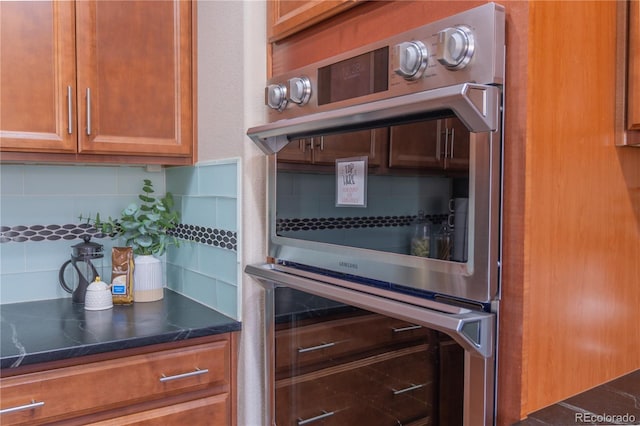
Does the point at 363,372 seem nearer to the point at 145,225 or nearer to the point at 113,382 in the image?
the point at 113,382

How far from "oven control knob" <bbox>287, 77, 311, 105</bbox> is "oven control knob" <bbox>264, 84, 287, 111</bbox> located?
0.14 feet

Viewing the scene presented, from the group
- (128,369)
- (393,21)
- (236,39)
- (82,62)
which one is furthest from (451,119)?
(82,62)

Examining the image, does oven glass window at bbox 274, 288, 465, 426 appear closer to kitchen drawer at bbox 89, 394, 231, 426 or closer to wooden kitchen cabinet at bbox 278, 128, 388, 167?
kitchen drawer at bbox 89, 394, 231, 426

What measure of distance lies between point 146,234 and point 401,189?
115cm

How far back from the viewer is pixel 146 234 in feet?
6.05

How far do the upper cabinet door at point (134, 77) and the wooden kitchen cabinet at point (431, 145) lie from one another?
97cm

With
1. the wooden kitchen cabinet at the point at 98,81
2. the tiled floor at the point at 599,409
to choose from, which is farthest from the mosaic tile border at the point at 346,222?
the wooden kitchen cabinet at the point at 98,81

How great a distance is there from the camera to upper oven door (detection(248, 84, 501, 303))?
0.85m

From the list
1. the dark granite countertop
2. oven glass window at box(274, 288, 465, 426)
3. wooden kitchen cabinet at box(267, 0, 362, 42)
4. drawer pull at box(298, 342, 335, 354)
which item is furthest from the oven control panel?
the dark granite countertop

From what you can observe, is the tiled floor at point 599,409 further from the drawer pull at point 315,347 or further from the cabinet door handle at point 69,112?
the cabinet door handle at point 69,112

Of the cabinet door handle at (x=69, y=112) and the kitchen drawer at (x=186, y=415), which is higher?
the cabinet door handle at (x=69, y=112)

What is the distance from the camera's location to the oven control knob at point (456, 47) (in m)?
0.86

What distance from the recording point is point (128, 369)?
138cm

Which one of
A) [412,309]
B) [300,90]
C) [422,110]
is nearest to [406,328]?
[412,309]
